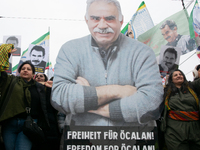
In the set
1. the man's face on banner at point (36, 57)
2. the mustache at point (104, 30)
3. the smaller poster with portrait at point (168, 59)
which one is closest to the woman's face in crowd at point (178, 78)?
the smaller poster with portrait at point (168, 59)

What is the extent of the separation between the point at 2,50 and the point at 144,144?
1.89 metres

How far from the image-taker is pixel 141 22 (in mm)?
3789

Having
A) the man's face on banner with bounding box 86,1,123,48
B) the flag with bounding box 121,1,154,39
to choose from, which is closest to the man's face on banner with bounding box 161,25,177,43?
the flag with bounding box 121,1,154,39

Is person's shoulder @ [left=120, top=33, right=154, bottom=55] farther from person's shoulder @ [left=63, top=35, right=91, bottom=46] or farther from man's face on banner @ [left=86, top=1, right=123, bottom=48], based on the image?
person's shoulder @ [left=63, top=35, right=91, bottom=46]

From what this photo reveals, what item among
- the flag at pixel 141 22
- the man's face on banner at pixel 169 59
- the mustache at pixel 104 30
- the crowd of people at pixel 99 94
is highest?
the flag at pixel 141 22

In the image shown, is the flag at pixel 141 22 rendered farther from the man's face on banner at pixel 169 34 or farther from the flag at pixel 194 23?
the flag at pixel 194 23

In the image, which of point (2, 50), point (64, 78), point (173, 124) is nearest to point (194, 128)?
point (173, 124)

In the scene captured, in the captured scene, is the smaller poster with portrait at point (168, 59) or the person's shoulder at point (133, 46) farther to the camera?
the smaller poster with portrait at point (168, 59)

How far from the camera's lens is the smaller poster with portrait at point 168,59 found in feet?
9.29

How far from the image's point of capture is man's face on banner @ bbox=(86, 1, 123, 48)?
2303mm

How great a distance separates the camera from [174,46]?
9.93ft

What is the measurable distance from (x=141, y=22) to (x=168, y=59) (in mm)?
1245

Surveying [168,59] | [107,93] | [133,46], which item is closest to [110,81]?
[107,93]

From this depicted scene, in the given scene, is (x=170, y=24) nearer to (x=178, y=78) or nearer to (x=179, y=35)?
(x=179, y=35)
